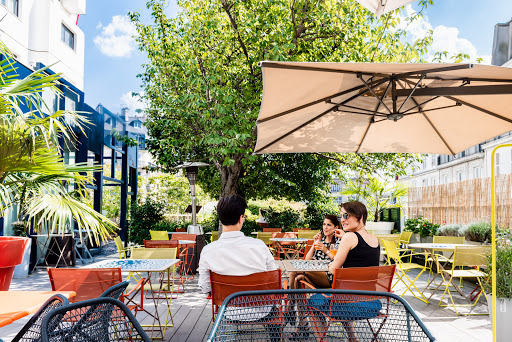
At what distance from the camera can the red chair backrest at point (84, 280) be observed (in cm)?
334

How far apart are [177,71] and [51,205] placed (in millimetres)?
6956

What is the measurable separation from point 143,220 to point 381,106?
8.93 m

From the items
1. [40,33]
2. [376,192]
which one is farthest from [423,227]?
[40,33]

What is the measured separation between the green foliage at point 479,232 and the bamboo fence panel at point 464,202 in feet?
3.30

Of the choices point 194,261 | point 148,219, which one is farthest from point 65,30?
point 194,261

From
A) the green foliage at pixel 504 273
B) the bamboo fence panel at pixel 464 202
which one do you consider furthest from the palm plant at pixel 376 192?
the green foliage at pixel 504 273

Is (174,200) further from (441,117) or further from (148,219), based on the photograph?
(441,117)

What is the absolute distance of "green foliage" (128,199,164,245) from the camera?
12.0 meters

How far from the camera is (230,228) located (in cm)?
326

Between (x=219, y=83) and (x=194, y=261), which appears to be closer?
(x=194, y=261)

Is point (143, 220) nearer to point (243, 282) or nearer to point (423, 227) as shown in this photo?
point (423, 227)

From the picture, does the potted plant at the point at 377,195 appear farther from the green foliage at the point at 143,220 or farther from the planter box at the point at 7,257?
the planter box at the point at 7,257

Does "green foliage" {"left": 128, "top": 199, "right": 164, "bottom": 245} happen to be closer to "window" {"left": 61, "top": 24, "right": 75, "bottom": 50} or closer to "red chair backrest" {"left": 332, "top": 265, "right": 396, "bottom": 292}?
"red chair backrest" {"left": 332, "top": 265, "right": 396, "bottom": 292}

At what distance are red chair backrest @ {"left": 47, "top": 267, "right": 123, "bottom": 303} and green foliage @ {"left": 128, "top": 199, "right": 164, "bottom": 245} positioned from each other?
335 inches
